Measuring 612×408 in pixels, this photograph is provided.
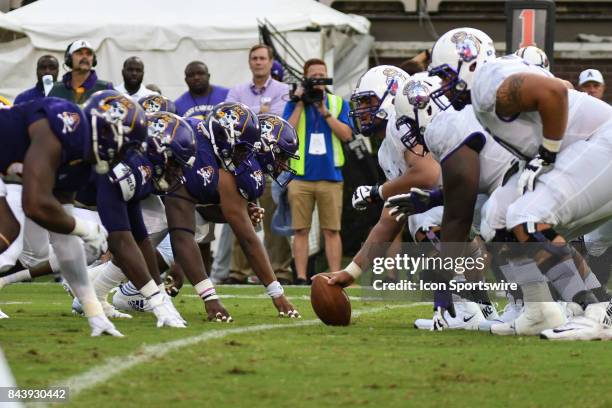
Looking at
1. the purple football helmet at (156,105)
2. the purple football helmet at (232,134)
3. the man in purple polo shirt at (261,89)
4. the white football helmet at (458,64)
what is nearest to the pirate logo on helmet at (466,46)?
the white football helmet at (458,64)

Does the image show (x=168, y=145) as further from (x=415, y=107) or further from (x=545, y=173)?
(x=545, y=173)

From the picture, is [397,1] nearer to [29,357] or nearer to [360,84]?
[360,84]

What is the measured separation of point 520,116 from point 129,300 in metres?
3.47

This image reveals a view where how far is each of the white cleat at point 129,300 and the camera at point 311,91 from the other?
3618 mm

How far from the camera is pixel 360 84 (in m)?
9.33

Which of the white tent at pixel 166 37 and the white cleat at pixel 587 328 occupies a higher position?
the white tent at pixel 166 37

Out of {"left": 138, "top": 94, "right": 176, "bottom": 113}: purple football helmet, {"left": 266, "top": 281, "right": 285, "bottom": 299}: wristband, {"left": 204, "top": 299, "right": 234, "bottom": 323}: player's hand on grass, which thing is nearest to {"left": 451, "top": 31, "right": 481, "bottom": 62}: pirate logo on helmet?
{"left": 266, "top": 281, "right": 285, "bottom": 299}: wristband

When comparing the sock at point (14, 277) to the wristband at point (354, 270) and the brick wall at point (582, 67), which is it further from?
the brick wall at point (582, 67)

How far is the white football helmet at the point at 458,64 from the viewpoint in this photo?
8.27 meters

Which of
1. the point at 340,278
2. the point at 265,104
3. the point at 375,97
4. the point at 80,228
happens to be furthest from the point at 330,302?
the point at 265,104

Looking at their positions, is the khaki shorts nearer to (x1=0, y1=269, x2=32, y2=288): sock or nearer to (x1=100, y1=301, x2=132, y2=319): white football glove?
(x1=0, y1=269, x2=32, y2=288): sock

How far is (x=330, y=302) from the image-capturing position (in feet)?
28.2

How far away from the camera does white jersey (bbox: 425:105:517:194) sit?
26.9 feet

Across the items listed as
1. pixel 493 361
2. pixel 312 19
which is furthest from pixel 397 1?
pixel 493 361
